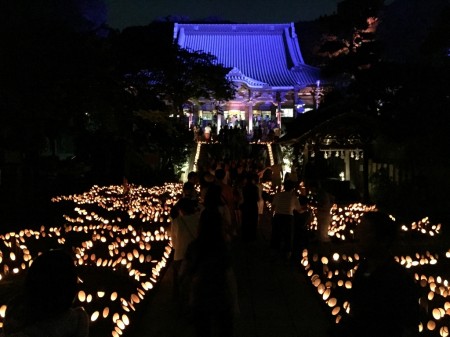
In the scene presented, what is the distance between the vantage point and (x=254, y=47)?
134 ft

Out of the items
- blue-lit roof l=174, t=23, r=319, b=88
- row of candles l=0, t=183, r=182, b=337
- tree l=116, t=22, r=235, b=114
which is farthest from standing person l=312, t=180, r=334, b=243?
blue-lit roof l=174, t=23, r=319, b=88

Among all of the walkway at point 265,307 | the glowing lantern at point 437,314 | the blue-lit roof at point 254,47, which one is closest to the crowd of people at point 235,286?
the walkway at point 265,307

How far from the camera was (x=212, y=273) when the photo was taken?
465cm

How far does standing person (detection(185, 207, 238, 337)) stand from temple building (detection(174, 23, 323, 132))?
92.8 feet

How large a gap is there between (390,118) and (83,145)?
12843 mm

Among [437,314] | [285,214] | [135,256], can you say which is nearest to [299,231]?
[285,214]

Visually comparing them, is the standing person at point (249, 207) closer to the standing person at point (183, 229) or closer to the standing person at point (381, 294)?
the standing person at point (183, 229)

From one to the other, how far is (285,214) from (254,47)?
32961 mm

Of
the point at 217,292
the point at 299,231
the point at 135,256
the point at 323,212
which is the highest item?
the point at 217,292

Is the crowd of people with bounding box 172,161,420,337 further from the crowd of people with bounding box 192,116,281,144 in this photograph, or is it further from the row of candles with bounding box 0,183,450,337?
the crowd of people with bounding box 192,116,281,144

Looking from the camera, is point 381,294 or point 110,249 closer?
point 381,294

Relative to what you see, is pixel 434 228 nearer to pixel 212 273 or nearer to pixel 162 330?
pixel 162 330

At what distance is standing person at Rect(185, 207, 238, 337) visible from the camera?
4.65 meters

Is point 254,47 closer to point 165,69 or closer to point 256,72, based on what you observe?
point 256,72
